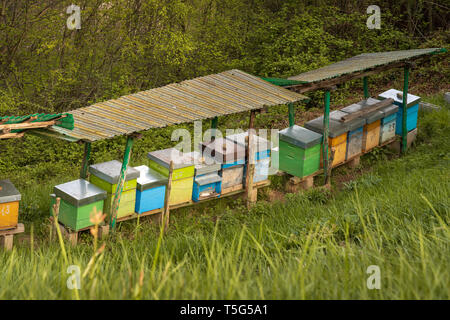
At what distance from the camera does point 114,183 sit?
23.4ft

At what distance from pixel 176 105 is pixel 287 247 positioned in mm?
2827

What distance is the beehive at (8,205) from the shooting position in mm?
6707

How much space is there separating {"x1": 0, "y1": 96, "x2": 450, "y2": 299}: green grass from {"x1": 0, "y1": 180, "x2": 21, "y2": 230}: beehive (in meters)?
0.35

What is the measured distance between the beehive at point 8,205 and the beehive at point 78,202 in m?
0.52

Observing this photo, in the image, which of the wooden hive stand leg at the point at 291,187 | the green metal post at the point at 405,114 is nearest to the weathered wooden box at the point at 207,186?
the wooden hive stand leg at the point at 291,187

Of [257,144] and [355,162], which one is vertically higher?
[355,162]

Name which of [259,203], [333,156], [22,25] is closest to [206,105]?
[259,203]

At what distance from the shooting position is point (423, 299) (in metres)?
2.88

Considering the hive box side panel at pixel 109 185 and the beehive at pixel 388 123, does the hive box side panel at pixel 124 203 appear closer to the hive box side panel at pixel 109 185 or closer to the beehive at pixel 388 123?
the hive box side panel at pixel 109 185

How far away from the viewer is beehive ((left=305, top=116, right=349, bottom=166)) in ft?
29.8

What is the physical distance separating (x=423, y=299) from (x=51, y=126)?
4767mm

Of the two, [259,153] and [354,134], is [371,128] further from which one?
[259,153]

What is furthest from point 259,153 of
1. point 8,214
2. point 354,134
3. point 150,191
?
point 8,214

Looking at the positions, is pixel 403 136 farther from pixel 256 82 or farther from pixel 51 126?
pixel 51 126
